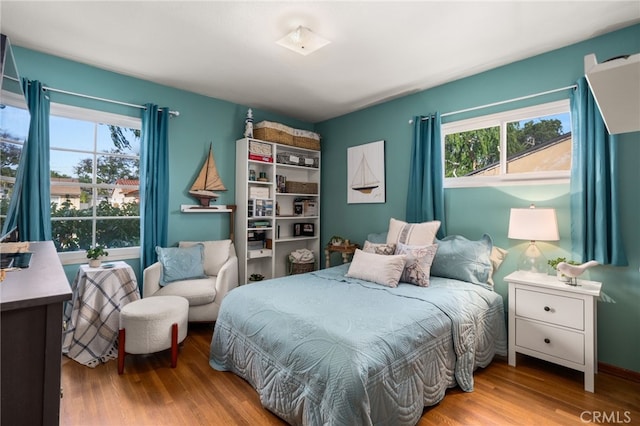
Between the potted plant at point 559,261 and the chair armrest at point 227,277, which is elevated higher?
the potted plant at point 559,261

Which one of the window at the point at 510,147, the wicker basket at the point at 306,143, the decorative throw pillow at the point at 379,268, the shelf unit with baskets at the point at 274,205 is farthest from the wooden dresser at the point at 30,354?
the wicker basket at the point at 306,143

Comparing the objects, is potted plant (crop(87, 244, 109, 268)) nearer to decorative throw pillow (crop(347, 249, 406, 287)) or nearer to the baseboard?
decorative throw pillow (crop(347, 249, 406, 287))

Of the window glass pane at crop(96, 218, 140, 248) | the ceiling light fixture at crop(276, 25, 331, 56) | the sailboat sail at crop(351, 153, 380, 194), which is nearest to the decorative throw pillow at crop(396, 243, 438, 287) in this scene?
the sailboat sail at crop(351, 153, 380, 194)

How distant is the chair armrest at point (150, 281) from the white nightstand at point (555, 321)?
3.04 m

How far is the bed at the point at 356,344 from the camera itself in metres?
1.46

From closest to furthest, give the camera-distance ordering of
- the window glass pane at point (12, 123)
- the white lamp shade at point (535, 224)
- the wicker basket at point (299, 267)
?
the window glass pane at point (12, 123) < the white lamp shade at point (535, 224) < the wicker basket at point (299, 267)

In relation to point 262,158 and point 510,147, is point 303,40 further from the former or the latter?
point 510,147

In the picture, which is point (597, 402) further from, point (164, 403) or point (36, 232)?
point (36, 232)

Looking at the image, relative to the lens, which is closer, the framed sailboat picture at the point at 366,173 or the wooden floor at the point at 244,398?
the wooden floor at the point at 244,398

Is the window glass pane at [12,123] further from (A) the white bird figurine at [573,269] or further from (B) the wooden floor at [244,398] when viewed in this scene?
(A) the white bird figurine at [573,269]

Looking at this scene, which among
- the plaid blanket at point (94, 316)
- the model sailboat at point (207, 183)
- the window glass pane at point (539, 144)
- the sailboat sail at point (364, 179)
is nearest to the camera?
the plaid blanket at point (94, 316)

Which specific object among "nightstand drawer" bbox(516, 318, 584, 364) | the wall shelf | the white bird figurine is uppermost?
the wall shelf

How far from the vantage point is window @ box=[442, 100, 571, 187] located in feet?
8.38

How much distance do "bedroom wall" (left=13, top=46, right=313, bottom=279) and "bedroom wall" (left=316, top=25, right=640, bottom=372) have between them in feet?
4.63
